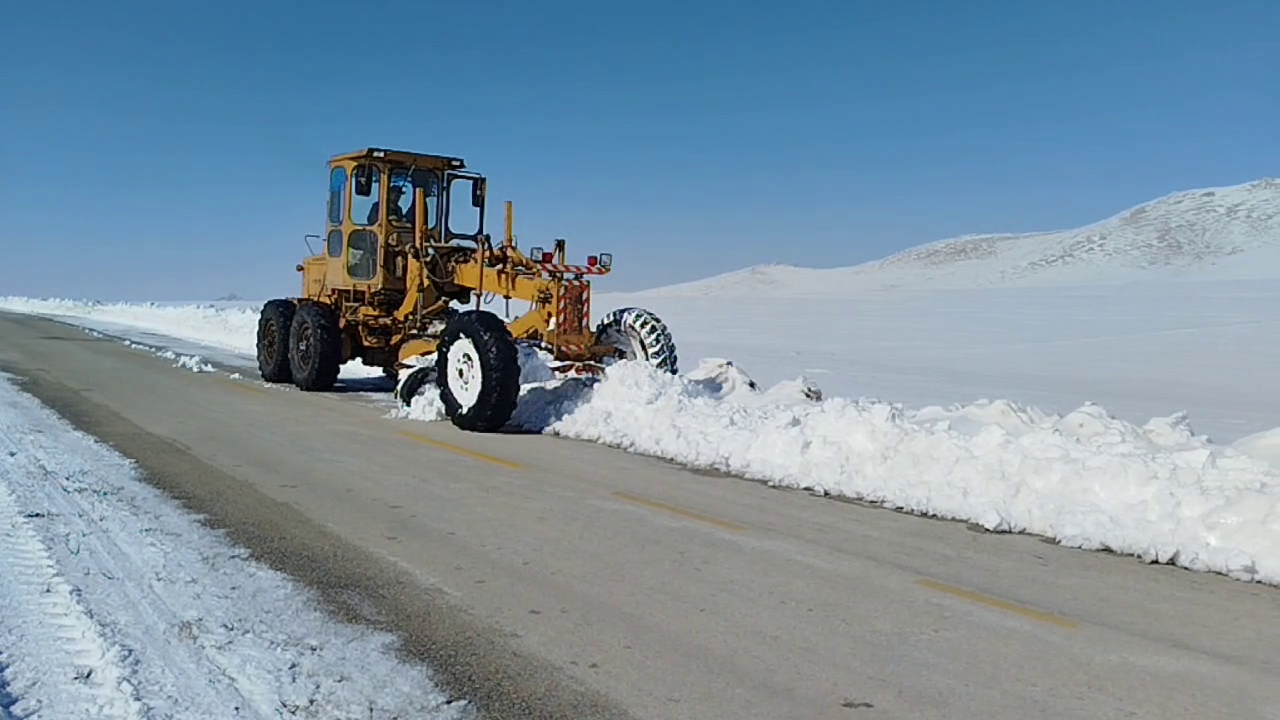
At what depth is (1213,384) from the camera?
15164 mm

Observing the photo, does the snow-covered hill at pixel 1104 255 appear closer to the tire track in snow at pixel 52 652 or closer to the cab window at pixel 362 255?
the cab window at pixel 362 255

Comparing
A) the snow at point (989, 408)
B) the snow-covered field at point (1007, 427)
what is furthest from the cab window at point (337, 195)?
the snow-covered field at point (1007, 427)

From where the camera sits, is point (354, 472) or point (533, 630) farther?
point (354, 472)

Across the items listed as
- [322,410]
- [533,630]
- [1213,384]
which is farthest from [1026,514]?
[1213,384]

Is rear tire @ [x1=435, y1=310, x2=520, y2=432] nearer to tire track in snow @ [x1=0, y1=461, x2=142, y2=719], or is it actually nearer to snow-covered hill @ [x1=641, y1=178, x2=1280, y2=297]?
tire track in snow @ [x1=0, y1=461, x2=142, y2=719]

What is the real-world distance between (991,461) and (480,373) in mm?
5110

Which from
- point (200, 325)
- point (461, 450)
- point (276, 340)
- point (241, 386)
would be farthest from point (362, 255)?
point (200, 325)

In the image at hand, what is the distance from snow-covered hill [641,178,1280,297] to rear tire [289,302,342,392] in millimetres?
43859

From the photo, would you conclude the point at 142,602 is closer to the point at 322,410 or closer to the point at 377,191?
the point at 322,410

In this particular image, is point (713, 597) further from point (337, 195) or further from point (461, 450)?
point (337, 195)

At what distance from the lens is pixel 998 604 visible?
4879 millimetres

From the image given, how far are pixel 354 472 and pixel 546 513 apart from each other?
2.11m

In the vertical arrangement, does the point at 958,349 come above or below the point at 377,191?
below

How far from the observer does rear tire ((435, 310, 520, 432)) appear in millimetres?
10070
